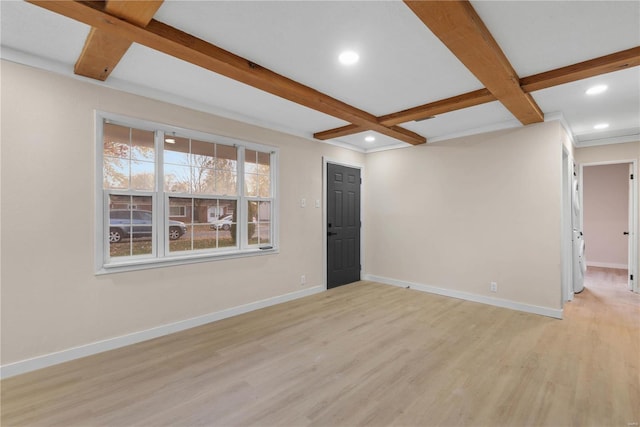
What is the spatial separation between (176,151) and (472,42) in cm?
298

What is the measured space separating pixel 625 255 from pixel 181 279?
8.99 metres

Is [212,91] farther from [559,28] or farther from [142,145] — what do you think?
[559,28]

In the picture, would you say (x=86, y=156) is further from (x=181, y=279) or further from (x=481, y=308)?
(x=481, y=308)

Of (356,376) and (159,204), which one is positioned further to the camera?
(159,204)

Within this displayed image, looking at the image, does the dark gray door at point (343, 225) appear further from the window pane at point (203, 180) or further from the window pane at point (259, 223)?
the window pane at point (203, 180)

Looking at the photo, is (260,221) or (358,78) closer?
(358,78)

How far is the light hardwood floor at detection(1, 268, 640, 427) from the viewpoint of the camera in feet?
6.20

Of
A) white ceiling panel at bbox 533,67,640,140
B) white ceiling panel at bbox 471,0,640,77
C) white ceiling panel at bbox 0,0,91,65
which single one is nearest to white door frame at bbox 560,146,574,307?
white ceiling panel at bbox 533,67,640,140

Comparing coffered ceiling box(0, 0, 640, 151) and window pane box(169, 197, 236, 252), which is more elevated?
coffered ceiling box(0, 0, 640, 151)

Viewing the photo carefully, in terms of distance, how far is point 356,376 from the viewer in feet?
7.67

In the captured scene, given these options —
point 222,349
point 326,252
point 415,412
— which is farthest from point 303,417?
point 326,252

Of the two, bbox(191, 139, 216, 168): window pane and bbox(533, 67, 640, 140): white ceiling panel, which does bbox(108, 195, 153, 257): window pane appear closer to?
bbox(191, 139, 216, 168): window pane

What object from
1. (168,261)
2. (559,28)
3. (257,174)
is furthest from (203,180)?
(559,28)

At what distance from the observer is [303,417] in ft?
6.16
